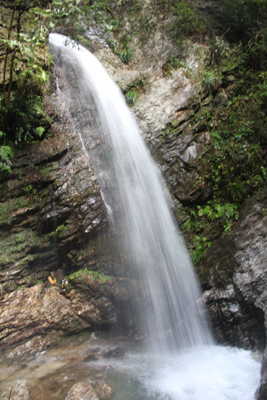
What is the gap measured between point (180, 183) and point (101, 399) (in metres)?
5.78

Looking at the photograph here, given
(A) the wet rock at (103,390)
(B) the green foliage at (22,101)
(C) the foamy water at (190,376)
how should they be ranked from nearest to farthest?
(A) the wet rock at (103,390)
(C) the foamy water at (190,376)
(B) the green foliage at (22,101)

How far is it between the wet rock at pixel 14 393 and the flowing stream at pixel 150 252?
5.35 ft

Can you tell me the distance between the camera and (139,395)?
4191 millimetres

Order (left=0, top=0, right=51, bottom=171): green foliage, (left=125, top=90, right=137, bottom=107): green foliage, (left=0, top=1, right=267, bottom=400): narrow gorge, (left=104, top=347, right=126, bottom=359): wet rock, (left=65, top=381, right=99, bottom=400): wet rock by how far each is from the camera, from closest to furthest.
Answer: (left=65, top=381, right=99, bottom=400): wet rock
(left=0, top=1, right=267, bottom=400): narrow gorge
(left=104, top=347, right=126, bottom=359): wet rock
(left=0, top=0, right=51, bottom=171): green foliage
(left=125, top=90, right=137, bottom=107): green foliage

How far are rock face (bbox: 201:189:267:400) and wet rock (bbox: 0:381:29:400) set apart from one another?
13.6 feet

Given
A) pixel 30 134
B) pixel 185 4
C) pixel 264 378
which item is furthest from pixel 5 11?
pixel 264 378

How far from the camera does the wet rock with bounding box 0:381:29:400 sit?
3.78m

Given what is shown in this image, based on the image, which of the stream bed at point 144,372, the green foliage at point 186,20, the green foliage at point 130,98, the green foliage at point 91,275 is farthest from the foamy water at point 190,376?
the green foliage at point 186,20

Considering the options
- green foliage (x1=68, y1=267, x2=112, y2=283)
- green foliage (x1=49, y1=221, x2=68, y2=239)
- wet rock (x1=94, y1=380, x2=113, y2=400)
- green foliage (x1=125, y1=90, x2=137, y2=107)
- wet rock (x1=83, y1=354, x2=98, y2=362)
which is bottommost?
wet rock (x1=94, y1=380, x2=113, y2=400)

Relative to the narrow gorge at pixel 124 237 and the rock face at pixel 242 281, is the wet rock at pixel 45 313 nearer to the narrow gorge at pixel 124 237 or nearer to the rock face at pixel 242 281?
the narrow gorge at pixel 124 237

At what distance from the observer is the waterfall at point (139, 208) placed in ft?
20.2

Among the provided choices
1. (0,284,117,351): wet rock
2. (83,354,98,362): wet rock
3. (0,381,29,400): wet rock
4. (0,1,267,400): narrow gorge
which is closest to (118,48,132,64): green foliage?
(0,1,267,400): narrow gorge

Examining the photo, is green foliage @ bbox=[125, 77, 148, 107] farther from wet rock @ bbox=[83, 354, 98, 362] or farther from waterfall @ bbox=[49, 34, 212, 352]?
wet rock @ bbox=[83, 354, 98, 362]

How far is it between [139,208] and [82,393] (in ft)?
15.1
